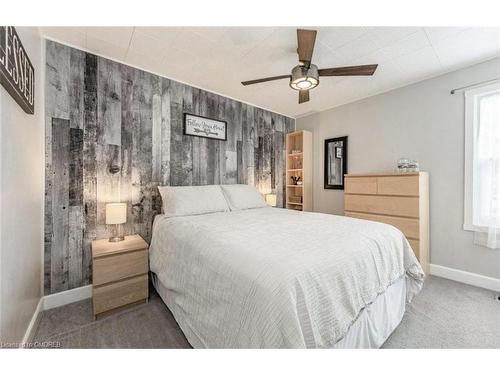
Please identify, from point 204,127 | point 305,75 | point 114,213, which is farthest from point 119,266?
point 305,75

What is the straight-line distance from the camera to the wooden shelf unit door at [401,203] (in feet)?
8.03

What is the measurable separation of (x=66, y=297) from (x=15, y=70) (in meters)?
1.90

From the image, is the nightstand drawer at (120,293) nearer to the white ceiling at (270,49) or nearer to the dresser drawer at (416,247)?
the white ceiling at (270,49)

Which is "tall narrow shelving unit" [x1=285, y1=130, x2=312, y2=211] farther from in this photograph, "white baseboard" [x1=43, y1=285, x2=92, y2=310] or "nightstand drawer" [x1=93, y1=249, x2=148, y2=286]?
"white baseboard" [x1=43, y1=285, x2=92, y2=310]

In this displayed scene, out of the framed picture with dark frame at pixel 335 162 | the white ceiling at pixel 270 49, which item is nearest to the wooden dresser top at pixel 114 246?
the white ceiling at pixel 270 49

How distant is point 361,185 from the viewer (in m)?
2.95

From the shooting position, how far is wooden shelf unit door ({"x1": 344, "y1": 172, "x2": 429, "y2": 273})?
96.3 inches

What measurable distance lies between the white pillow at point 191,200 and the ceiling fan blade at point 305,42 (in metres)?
1.69

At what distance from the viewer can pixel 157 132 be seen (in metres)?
2.52

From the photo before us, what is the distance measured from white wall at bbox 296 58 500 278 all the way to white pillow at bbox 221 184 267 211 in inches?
71.8

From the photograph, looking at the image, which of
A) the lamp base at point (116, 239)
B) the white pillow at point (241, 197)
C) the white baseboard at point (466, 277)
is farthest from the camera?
the white pillow at point (241, 197)

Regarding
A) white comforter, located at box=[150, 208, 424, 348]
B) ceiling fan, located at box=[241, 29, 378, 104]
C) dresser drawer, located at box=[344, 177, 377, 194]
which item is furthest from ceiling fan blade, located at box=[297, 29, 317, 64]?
dresser drawer, located at box=[344, 177, 377, 194]
